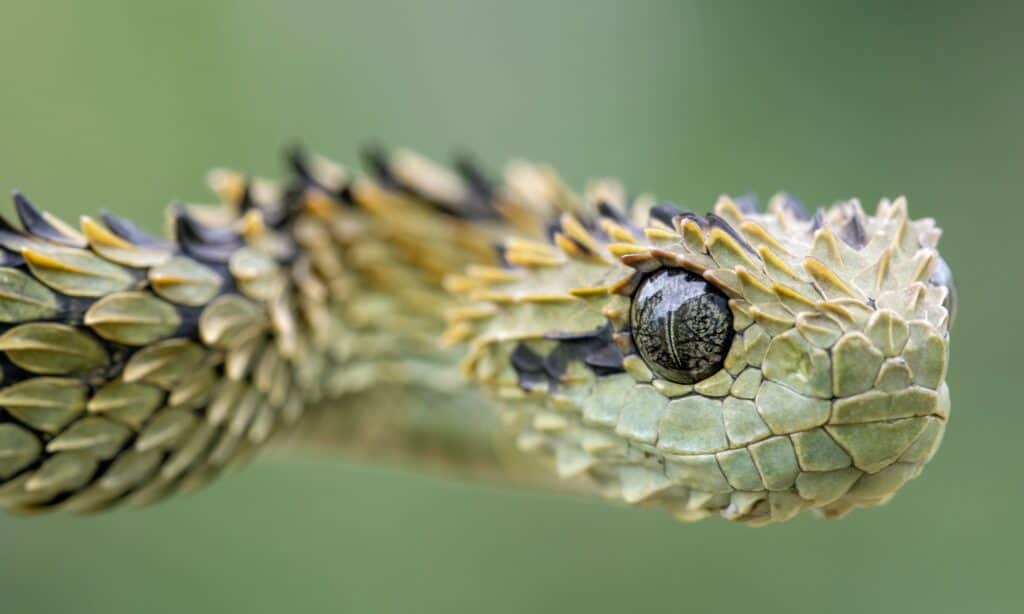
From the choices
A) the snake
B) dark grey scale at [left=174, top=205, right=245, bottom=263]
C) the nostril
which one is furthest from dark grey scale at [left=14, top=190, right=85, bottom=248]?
the nostril

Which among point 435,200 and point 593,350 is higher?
point 435,200

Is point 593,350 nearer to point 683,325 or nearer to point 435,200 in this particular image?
point 683,325

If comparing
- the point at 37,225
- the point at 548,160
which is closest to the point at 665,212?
the point at 37,225

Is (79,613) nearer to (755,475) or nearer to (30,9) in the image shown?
(30,9)

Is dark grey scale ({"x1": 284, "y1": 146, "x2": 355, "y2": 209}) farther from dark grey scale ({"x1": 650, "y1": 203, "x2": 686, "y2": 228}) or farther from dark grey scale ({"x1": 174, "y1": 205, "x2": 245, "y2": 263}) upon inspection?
dark grey scale ({"x1": 650, "y1": 203, "x2": 686, "y2": 228})

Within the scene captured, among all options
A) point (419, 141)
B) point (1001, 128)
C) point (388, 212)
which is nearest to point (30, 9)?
point (419, 141)

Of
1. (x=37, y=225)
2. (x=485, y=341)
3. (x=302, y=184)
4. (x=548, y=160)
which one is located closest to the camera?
(x=37, y=225)

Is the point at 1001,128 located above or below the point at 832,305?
above
